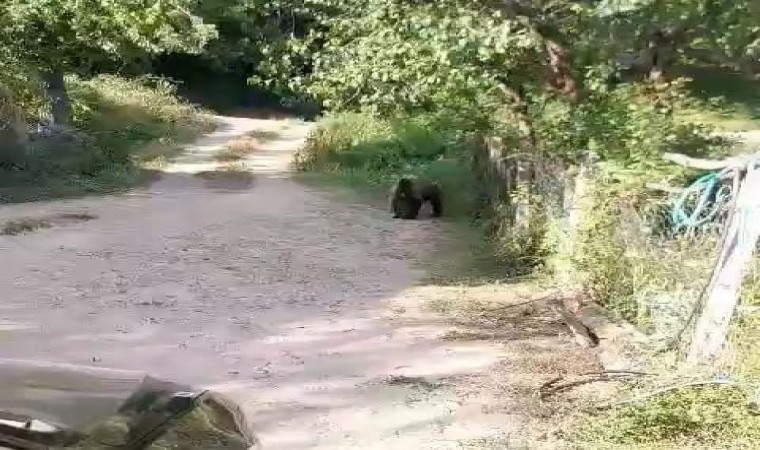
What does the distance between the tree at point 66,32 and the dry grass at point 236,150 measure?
2705 millimetres

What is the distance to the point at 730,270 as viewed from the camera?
16.1 ft

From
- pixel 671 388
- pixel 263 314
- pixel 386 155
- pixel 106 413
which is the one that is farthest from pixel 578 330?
pixel 386 155

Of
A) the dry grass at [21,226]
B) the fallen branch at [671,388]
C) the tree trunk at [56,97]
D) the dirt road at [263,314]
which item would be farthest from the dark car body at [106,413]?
the tree trunk at [56,97]

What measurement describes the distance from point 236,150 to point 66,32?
222 inches

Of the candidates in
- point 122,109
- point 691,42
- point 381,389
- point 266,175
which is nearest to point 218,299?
point 381,389

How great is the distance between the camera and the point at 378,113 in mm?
10352

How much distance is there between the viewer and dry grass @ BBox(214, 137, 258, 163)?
19.0m

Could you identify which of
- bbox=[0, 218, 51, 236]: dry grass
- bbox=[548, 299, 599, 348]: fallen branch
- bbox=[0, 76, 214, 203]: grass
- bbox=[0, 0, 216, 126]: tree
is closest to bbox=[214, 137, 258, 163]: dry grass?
bbox=[0, 76, 214, 203]: grass

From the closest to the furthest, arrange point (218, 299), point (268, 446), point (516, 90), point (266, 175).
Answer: point (268, 446) < point (218, 299) < point (516, 90) < point (266, 175)

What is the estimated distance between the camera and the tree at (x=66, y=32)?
14453mm

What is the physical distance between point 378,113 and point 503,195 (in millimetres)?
1640

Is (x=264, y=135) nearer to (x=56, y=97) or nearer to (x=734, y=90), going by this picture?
(x=56, y=97)

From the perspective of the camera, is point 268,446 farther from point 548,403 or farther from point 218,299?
point 218,299

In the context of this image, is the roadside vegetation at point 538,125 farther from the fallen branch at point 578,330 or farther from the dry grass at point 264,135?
the dry grass at point 264,135
